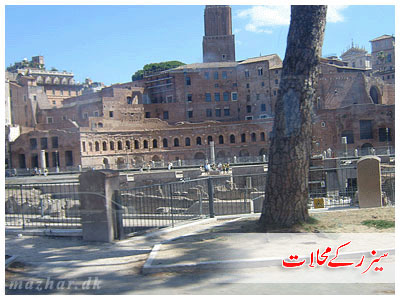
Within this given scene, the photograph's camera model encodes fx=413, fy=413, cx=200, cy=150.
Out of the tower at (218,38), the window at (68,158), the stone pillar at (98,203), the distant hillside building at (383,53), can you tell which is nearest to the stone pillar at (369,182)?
the stone pillar at (98,203)

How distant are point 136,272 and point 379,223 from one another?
4.19m

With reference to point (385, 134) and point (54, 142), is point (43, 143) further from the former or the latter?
point (385, 134)

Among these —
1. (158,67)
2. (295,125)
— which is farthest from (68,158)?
(295,125)

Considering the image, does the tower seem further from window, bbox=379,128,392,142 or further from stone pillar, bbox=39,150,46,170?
stone pillar, bbox=39,150,46,170

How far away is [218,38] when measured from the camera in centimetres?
5803

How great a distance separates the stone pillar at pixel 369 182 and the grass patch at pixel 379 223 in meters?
1.87

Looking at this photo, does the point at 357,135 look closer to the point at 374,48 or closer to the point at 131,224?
the point at 374,48

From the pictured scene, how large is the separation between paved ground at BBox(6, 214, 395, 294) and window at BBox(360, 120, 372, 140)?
4017 cm

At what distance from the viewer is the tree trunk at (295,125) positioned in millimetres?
6902

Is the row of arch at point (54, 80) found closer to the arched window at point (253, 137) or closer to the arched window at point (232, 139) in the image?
the arched window at point (232, 139)

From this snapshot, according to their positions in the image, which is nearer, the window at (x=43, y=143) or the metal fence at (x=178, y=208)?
the metal fence at (x=178, y=208)

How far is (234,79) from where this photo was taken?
170 feet

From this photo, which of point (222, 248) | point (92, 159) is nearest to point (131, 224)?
point (222, 248)
